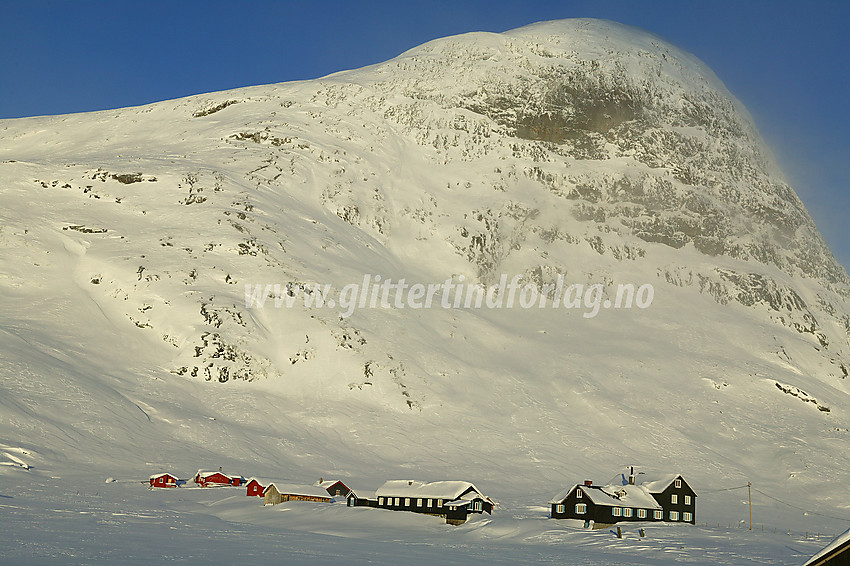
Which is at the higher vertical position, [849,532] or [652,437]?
[652,437]

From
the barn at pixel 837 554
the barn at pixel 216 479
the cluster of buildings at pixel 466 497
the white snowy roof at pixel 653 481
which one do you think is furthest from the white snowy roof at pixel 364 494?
the barn at pixel 837 554

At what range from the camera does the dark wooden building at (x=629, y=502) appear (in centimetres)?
5191

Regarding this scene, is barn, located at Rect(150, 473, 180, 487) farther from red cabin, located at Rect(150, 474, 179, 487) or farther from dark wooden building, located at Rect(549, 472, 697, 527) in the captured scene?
dark wooden building, located at Rect(549, 472, 697, 527)

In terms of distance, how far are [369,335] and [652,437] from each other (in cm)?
3502

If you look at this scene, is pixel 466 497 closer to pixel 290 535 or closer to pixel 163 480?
pixel 290 535

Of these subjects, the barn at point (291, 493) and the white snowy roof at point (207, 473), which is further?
the white snowy roof at point (207, 473)

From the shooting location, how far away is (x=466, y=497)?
51375 millimetres

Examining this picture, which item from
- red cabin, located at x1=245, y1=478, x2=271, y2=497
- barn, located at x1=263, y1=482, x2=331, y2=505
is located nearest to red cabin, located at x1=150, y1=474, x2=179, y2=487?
red cabin, located at x1=245, y1=478, x2=271, y2=497

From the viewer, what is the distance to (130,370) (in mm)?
77312

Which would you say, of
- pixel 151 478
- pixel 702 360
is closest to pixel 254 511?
pixel 151 478

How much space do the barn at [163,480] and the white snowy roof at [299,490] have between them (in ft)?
22.6

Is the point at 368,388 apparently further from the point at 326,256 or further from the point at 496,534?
the point at 496,534

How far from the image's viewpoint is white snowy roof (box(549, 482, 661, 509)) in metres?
52.2

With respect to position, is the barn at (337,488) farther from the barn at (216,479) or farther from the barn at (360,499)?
the barn at (216,479)
